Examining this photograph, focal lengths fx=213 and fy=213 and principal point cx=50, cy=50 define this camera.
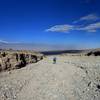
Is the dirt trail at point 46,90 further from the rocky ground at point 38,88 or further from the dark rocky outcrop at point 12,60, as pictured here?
the dark rocky outcrop at point 12,60

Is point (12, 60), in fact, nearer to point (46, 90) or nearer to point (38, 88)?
point (38, 88)

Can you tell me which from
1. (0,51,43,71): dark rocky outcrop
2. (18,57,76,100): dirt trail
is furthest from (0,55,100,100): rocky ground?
(0,51,43,71): dark rocky outcrop

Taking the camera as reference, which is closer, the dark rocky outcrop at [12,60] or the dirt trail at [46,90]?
the dirt trail at [46,90]

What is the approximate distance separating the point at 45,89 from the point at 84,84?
5.42 m

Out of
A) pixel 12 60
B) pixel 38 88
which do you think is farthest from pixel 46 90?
pixel 12 60

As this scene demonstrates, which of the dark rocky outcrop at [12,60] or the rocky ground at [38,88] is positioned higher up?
the dark rocky outcrop at [12,60]

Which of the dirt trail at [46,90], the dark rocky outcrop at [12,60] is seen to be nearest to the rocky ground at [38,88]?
the dirt trail at [46,90]

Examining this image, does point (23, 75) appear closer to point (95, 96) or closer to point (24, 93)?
point (24, 93)

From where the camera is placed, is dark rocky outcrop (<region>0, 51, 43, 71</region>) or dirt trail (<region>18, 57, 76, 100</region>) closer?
dirt trail (<region>18, 57, 76, 100</region>)

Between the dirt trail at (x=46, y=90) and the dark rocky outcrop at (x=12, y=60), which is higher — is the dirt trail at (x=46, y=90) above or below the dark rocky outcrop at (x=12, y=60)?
below

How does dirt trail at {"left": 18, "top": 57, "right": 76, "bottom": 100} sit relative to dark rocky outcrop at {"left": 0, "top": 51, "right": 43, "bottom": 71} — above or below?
below

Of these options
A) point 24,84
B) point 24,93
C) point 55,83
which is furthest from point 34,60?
point 24,93

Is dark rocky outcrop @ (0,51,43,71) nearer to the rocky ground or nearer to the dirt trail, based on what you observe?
the rocky ground

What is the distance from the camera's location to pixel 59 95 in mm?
17641
